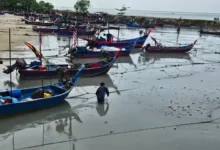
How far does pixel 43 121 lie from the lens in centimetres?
983

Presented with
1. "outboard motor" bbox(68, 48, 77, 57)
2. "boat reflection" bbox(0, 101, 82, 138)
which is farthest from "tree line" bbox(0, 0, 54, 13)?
"boat reflection" bbox(0, 101, 82, 138)

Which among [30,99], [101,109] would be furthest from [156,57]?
[30,99]

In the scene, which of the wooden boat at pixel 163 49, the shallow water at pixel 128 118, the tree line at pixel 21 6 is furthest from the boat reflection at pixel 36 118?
the tree line at pixel 21 6

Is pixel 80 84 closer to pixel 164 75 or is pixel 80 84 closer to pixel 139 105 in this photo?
pixel 139 105

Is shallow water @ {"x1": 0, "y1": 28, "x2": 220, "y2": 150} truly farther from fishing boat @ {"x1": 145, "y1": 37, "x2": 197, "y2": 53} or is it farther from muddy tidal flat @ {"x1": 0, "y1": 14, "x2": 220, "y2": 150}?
fishing boat @ {"x1": 145, "y1": 37, "x2": 197, "y2": 53}

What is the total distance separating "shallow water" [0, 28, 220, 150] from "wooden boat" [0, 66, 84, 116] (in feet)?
0.82

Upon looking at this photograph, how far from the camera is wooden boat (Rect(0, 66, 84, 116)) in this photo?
971 centimetres

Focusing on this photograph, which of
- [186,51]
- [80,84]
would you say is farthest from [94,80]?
[186,51]

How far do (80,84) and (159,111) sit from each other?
184 inches

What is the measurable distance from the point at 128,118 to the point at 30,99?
3582 millimetres

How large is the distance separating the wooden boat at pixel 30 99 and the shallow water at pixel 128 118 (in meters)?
0.25

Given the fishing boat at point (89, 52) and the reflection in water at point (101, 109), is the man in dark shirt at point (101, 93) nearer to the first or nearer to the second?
the reflection in water at point (101, 109)

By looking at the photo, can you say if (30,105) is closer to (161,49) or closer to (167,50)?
(161,49)

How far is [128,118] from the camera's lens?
10430 millimetres
